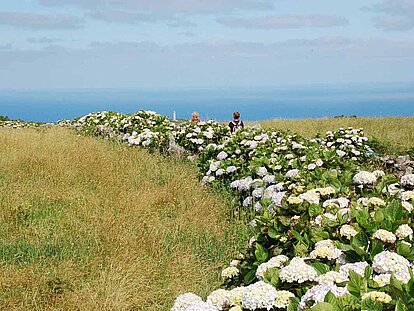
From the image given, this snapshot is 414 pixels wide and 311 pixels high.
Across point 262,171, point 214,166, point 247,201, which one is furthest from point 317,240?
point 214,166

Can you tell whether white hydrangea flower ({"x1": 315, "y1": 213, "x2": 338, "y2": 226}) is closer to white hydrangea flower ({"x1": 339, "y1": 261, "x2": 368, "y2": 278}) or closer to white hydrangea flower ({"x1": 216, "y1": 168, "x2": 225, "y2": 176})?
white hydrangea flower ({"x1": 339, "y1": 261, "x2": 368, "y2": 278})

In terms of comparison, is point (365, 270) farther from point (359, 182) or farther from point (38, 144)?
point (38, 144)

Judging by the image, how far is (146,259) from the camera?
16.4ft

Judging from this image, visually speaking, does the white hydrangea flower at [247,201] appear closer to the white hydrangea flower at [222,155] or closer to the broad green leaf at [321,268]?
the white hydrangea flower at [222,155]

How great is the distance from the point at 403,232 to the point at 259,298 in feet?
3.91

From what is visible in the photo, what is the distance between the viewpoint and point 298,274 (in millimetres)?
2570

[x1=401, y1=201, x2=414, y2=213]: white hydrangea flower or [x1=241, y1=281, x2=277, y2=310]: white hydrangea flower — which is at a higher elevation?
[x1=401, y1=201, x2=414, y2=213]: white hydrangea flower

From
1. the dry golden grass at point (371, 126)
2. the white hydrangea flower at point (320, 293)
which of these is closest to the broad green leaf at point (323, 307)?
the white hydrangea flower at point (320, 293)

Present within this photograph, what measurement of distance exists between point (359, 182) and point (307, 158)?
2.26 m

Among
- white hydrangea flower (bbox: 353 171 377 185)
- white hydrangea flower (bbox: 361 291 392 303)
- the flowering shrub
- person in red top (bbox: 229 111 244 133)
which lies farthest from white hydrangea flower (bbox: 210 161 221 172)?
white hydrangea flower (bbox: 361 291 392 303)

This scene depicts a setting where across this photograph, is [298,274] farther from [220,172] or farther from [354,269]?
[220,172]

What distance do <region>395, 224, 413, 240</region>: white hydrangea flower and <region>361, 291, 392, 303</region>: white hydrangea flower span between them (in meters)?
1.02

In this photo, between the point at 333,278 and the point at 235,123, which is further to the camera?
the point at 235,123

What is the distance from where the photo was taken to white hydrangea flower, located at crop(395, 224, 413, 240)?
307 cm
